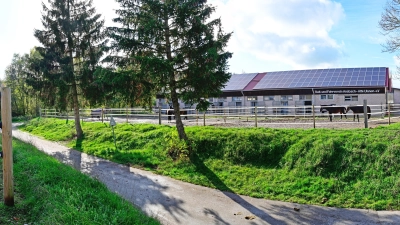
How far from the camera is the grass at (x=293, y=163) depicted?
7.76 metres

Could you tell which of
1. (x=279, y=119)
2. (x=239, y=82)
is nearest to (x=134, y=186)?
(x=279, y=119)

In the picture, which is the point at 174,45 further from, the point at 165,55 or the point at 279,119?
the point at 279,119

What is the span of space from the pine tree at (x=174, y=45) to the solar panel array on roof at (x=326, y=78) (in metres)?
20.8

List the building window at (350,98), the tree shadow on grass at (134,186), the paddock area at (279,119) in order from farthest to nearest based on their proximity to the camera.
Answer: the building window at (350,98), the paddock area at (279,119), the tree shadow on grass at (134,186)

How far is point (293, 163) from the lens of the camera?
957cm

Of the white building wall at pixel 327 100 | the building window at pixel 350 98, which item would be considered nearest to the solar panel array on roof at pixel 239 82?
the white building wall at pixel 327 100

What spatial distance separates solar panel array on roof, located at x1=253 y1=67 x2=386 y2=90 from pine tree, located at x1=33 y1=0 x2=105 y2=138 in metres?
18.8

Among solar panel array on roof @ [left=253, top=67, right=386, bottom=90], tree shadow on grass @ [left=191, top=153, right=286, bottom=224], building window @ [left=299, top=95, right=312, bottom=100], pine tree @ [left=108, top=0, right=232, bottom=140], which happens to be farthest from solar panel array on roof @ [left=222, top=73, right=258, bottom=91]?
tree shadow on grass @ [left=191, top=153, right=286, bottom=224]

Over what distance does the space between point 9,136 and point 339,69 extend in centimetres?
3272

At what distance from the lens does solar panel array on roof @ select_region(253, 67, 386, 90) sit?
91.0 ft

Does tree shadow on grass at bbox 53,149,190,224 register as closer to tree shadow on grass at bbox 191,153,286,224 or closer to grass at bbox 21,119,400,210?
grass at bbox 21,119,400,210

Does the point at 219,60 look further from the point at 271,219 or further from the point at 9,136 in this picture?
the point at 9,136

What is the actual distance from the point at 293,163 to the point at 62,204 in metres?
7.03

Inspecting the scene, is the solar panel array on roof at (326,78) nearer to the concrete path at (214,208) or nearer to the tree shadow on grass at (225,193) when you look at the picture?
the tree shadow on grass at (225,193)
